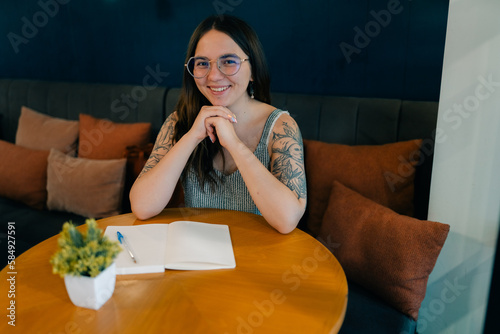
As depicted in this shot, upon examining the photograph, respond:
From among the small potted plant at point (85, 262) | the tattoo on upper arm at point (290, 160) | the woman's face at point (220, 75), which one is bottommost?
the small potted plant at point (85, 262)

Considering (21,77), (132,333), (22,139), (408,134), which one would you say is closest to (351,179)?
(408,134)

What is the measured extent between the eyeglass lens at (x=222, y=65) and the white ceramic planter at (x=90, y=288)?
897 millimetres

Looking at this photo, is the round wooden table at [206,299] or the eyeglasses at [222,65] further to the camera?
the eyeglasses at [222,65]

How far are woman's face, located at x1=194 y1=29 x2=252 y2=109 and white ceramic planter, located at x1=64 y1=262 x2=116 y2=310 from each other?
2.87 feet

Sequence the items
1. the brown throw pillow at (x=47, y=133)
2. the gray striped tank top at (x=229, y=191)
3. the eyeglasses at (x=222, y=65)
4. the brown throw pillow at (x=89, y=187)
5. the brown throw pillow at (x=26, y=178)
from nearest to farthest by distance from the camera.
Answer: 1. the eyeglasses at (x=222, y=65)
2. the gray striped tank top at (x=229, y=191)
3. the brown throw pillow at (x=89, y=187)
4. the brown throw pillow at (x=26, y=178)
5. the brown throw pillow at (x=47, y=133)

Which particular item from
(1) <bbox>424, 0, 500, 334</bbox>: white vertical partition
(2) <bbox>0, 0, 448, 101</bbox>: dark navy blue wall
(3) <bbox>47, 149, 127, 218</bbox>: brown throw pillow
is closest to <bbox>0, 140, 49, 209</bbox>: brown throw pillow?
(3) <bbox>47, 149, 127, 218</bbox>: brown throw pillow

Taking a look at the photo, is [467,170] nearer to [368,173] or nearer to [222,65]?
[368,173]

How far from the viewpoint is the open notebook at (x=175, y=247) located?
1.06m

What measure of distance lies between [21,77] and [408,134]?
3332 millimetres

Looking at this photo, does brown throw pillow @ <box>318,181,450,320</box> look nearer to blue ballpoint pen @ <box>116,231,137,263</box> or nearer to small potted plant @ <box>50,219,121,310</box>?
blue ballpoint pen @ <box>116,231,137,263</box>

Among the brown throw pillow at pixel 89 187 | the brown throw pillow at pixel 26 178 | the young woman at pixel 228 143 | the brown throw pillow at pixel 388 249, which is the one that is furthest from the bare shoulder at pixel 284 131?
the brown throw pillow at pixel 26 178

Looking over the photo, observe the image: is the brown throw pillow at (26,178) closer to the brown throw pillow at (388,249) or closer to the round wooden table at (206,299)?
the round wooden table at (206,299)

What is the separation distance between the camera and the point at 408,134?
6.48ft

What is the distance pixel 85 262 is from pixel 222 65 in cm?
95
